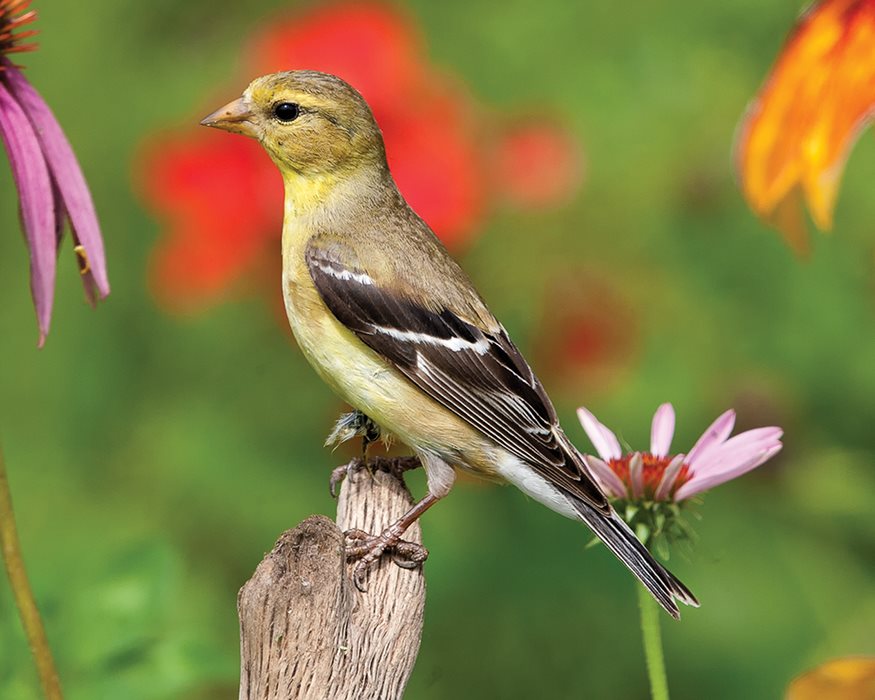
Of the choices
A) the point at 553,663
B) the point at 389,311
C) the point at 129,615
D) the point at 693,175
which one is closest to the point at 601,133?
the point at 693,175

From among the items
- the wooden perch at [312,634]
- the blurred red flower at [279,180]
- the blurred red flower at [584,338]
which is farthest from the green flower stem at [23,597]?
the blurred red flower at [584,338]

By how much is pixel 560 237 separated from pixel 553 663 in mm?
1170

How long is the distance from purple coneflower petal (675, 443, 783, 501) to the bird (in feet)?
1.40

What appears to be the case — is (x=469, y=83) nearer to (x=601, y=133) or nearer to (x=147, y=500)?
(x=601, y=133)

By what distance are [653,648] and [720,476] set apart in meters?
0.22

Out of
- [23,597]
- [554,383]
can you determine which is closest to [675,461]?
[23,597]

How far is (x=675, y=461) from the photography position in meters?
1.70

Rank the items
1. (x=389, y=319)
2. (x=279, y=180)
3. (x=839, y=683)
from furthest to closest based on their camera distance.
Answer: (x=279, y=180), (x=389, y=319), (x=839, y=683)

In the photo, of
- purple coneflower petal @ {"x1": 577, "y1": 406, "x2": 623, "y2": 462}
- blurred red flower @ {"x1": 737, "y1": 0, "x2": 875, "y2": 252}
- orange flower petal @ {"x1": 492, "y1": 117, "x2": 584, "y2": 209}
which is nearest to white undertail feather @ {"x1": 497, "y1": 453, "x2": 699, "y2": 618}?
purple coneflower petal @ {"x1": 577, "y1": 406, "x2": 623, "y2": 462}

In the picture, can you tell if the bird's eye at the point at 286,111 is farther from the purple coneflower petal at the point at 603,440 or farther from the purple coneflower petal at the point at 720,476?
the purple coneflower petal at the point at 720,476

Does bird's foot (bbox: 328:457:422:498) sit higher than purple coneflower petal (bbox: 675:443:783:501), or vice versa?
purple coneflower petal (bbox: 675:443:783:501)

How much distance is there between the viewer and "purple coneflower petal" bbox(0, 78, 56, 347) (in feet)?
5.87

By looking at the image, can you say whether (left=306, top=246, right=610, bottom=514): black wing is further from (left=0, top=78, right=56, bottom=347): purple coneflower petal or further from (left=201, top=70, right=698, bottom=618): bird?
(left=0, top=78, right=56, bottom=347): purple coneflower petal

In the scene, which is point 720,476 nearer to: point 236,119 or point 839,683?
point 839,683
